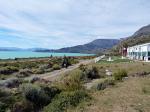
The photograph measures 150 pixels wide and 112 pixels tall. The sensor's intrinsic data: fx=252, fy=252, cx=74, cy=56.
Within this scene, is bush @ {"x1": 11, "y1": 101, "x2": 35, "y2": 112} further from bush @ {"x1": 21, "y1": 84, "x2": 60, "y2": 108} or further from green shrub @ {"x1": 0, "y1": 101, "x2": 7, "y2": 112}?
bush @ {"x1": 21, "y1": 84, "x2": 60, "y2": 108}

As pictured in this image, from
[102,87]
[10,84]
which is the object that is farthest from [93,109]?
[10,84]

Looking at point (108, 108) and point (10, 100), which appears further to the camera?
point (10, 100)

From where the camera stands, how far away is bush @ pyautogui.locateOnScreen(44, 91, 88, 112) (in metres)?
12.5

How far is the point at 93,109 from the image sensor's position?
466 inches

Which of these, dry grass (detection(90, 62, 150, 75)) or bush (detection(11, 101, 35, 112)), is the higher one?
dry grass (detection(90, 62, 150, 75))

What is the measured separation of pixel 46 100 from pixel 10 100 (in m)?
2.11

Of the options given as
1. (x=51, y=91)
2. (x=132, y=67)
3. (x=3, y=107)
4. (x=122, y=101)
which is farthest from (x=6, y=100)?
(x=132, y=67)

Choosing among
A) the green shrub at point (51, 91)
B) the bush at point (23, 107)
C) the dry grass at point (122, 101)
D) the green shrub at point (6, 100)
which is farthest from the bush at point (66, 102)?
the green shrub at point (51, 91)

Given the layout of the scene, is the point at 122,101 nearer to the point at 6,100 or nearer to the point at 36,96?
the point at 36,96

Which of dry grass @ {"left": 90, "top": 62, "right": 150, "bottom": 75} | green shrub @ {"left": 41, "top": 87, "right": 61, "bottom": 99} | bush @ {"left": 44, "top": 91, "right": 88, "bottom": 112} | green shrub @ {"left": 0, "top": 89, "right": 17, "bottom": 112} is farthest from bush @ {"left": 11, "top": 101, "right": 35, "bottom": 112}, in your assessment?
dry grass @ {"left": 90, "top": 62, "right": 150, "bottom": 75}

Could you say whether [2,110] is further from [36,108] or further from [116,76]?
[116,76]

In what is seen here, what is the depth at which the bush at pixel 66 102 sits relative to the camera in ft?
41.1

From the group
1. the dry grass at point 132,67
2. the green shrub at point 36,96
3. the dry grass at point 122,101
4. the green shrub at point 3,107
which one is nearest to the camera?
the dry grass at point 122,101

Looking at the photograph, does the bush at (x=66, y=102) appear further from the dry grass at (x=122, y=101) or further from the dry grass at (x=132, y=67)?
the dry grass at (x=132, y=67)
